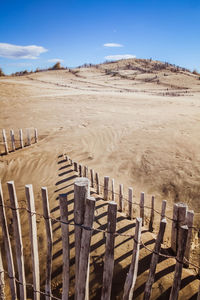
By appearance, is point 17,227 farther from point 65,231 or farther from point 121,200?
point 121,200

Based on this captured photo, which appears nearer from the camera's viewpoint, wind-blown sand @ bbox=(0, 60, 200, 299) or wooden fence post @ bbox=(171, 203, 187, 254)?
wooden fence post @ bbox=(171, 203, 187, 254)

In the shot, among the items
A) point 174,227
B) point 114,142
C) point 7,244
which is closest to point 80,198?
point 7,244

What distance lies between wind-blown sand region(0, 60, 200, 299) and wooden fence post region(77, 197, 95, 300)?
188cm

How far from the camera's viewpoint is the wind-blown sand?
586 cm

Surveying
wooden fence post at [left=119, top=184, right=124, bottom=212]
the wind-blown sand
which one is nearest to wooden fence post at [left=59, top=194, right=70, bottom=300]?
the wind-blown sand

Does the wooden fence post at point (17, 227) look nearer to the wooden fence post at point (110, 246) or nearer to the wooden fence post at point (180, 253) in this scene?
the wooden fence post at point (110, 246)

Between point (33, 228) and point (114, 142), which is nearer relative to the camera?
point (33, 228)

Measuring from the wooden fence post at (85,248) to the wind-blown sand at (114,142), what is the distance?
1.88 meters

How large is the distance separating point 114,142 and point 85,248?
20.8 ft

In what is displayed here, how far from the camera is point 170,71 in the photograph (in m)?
29.4

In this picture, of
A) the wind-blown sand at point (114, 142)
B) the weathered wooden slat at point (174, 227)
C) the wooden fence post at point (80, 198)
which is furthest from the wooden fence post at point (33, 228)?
the weathered wooden slat at point (174, 227)

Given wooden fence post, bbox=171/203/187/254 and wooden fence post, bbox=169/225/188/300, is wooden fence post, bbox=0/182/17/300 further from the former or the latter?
wooden fence post, bbox=171/203/187/254

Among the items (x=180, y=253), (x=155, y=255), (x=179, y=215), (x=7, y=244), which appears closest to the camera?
(x=180, y=253)

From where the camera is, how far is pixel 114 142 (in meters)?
8.24
